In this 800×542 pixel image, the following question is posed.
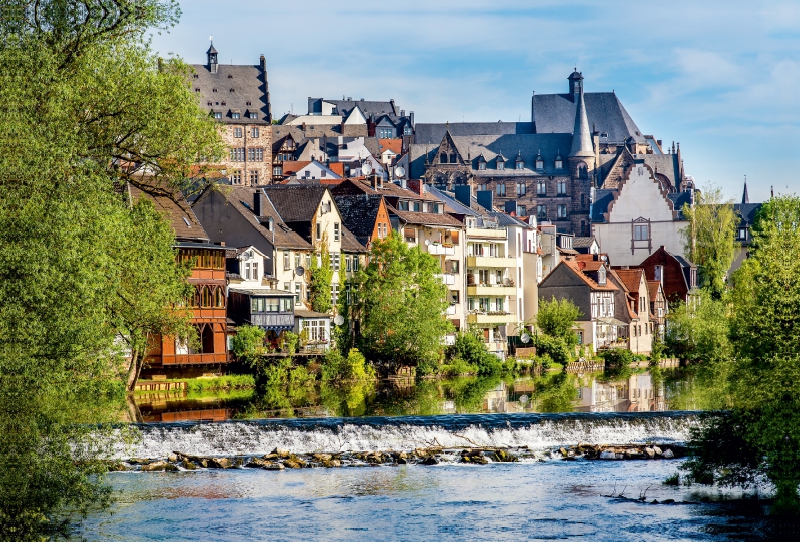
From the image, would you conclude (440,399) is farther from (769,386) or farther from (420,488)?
(769,386)

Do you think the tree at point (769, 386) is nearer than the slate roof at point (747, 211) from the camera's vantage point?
Yes

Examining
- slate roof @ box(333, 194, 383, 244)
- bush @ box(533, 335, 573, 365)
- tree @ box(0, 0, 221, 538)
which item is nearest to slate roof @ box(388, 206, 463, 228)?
slate roof @ box(333, 194, 383, 244)

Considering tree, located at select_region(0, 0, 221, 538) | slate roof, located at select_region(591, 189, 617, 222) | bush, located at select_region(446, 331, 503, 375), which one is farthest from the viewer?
slate roof, located at select_region(591, 189, 617, 222)

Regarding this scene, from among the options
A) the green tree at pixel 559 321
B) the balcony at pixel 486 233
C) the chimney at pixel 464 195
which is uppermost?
the chimney at pixel 464 195

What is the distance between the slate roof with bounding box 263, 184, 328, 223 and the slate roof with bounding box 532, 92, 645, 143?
109m

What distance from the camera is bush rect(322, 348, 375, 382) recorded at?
7481 centimetres

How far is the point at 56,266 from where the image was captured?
92.2ft

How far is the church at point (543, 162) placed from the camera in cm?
18100

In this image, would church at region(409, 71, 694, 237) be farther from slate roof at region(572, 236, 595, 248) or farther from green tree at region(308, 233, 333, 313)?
green tree at region(308, 233, 333, 313)

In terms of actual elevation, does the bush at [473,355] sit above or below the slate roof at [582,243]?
below

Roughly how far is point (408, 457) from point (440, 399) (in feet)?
68.5

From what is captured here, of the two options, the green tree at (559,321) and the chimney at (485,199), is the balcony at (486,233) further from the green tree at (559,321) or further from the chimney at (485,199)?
the chimney at (485,199)

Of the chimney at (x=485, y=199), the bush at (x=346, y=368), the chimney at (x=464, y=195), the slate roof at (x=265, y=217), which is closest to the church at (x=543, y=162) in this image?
the chimney at (x=485, y=199)

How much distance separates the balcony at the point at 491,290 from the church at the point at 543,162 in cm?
7107
